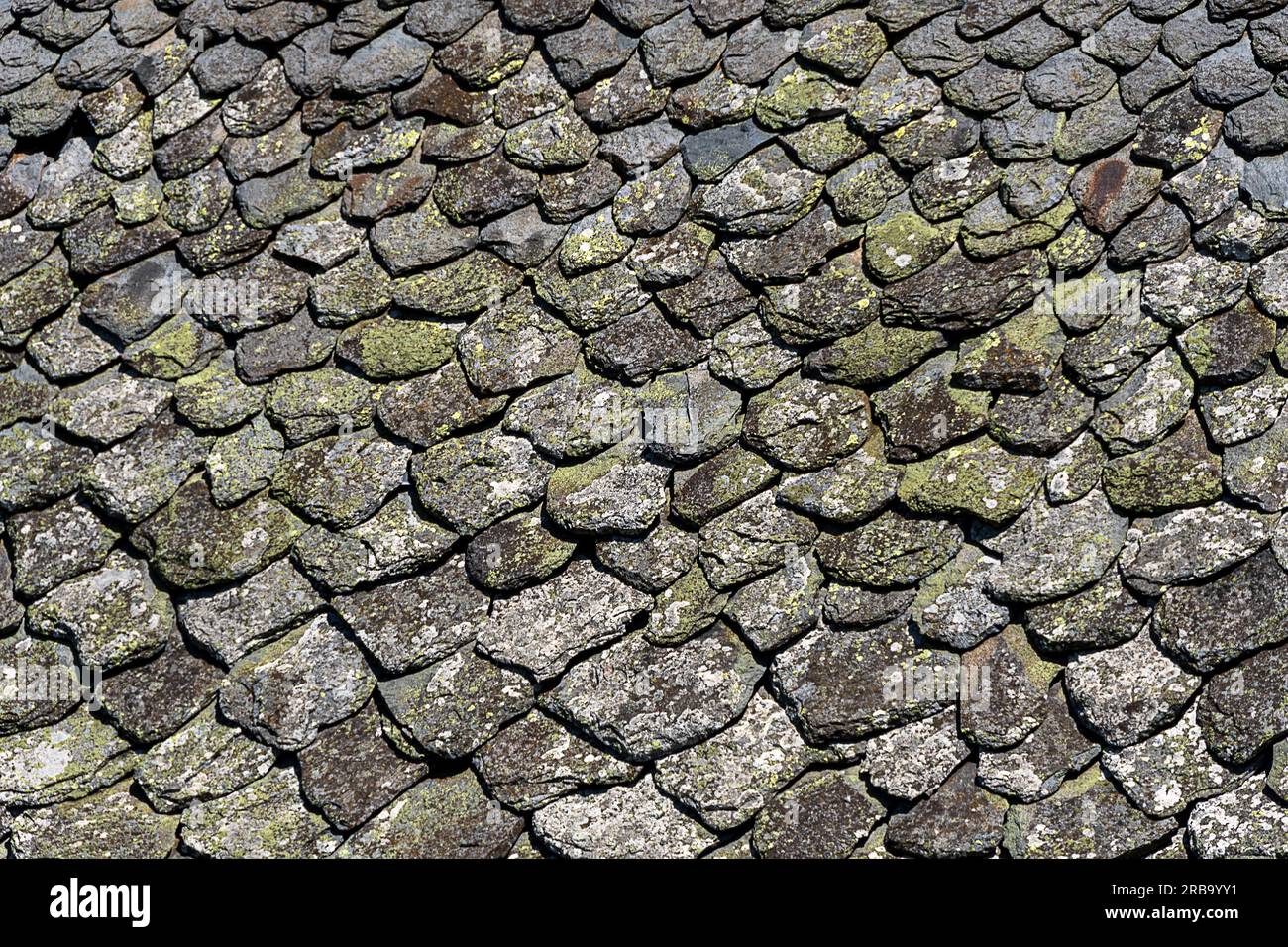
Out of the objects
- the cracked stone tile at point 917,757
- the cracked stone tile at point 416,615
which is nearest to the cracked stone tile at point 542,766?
the cracked stone tile at point 416,615

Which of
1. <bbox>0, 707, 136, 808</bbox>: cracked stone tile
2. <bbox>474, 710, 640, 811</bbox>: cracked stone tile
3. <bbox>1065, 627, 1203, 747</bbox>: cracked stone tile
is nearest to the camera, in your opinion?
<bbox>1065, 627, 1203, 747</bbox>: cracked stone tile

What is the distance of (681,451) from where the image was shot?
4.52 m

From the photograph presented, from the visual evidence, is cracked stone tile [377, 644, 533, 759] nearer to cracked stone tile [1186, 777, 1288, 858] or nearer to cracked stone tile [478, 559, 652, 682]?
cracked stone tile [478, 559, 652, 682]

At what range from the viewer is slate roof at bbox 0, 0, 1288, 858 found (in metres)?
4.19

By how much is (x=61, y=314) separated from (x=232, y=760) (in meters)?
1.85

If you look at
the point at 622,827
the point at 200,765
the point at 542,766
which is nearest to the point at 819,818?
the point at 622,827

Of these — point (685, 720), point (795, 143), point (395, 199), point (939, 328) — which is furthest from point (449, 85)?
point (685, 720)

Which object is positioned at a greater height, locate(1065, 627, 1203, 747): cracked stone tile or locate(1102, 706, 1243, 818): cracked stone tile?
locate(1065, 627, 1203, 747): cracked stone tile

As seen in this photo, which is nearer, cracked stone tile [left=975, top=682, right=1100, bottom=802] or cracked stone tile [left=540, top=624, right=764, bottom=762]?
cracked stone tile [left=975, top=682, right=1100, bottom=802]

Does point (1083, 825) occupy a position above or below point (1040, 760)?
below

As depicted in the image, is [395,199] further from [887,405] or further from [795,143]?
[887,405]

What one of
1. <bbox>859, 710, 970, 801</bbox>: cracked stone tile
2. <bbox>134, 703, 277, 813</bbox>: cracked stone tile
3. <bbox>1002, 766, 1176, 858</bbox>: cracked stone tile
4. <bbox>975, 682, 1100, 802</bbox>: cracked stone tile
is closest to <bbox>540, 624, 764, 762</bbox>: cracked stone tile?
<bbox>859, 710, 970, 801</bbox>: cracked stone tile

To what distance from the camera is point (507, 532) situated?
456 cm

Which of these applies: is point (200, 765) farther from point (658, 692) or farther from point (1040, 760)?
point (1040, 760)
